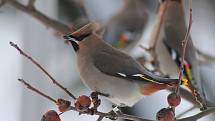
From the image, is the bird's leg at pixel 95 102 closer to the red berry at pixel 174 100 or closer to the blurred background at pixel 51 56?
the red berry at pixel 174 100

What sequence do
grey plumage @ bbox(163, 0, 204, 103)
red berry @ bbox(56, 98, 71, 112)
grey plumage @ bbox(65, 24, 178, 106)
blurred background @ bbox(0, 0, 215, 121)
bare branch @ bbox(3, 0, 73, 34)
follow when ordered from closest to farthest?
red berry @ bbox(56, 98, 71, 112), grey plumage @ bbox(65, 24, 178, 106), bare branch @ bbox(3, 0, 73, 34), grey plumage @ bbox(163, 0, 204, 103), blurred background @ bbox(0, 0, 215, 121)

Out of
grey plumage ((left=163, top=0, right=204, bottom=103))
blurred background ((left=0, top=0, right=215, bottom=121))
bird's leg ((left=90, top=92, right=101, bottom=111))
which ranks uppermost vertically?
blurred background ((left=0, top=0, right=215, bottom=121))

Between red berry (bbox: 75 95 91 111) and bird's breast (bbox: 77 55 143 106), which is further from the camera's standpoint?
bird's breast (bbox: 77 55 143 106)

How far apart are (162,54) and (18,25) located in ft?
3.68

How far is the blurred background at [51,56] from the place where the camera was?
9.98ft

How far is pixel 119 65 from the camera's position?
173cm

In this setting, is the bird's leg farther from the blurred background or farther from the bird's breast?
the blurred background

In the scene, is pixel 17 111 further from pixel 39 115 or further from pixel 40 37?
pixel 40 37

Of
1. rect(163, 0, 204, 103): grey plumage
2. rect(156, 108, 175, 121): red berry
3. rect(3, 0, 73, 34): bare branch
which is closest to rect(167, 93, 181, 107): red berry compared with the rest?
rect(156, 108, 175, 121): red berry

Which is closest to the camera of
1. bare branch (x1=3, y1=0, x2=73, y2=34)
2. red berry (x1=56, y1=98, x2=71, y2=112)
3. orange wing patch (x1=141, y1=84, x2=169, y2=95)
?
red berry (x1=56, y1=98, x2=71, y2=112)

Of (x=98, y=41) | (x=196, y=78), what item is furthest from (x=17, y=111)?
(x=98, y=41)

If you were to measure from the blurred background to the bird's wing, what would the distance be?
2.84 feet

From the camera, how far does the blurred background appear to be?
3.04 meters

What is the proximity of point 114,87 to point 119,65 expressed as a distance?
0.20ft
